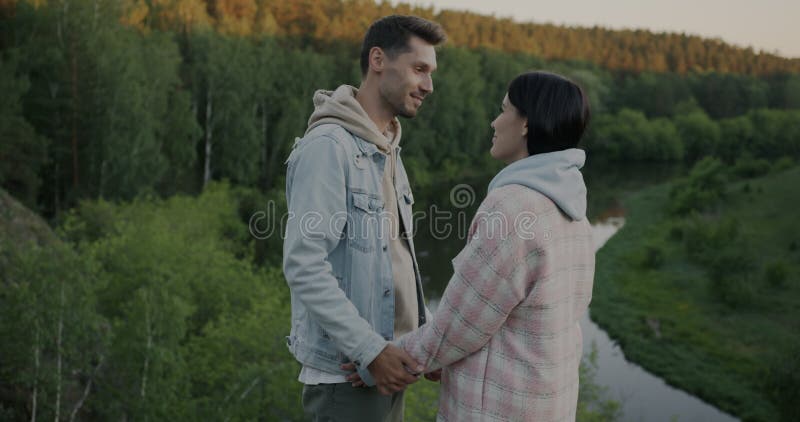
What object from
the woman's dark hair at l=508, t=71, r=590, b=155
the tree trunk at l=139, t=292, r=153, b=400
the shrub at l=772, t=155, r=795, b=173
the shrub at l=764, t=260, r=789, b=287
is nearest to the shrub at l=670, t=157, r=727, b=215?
the shrub at l=772, t=155, r=795, b=173

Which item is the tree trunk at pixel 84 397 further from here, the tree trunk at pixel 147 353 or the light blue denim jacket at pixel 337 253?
the light blue denim jacket at pixel 337 253

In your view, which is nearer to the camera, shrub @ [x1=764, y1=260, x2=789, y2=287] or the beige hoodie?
the beige hoodie

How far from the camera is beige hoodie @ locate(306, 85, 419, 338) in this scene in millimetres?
2209

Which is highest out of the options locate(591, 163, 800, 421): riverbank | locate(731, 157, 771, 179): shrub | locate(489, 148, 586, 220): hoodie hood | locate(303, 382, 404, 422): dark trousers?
locate(489, 148, 586, 220): hoodie hood

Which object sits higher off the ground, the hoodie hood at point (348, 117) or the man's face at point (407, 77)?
the man's face at point (407, 77)

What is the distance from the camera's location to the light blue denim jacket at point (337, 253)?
203 cm

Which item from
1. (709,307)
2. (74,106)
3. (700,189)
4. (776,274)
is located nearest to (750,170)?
(700,189)

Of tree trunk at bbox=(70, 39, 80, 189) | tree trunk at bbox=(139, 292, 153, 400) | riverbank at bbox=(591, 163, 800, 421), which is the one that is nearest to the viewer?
tree trunk at bbox=(139, 292, 153, 400)

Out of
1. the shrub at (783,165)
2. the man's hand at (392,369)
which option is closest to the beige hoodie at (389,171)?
the man's hand at (392,369)

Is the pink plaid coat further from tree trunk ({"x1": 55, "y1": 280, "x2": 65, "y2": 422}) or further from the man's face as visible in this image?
tree trunk ({"x1": 55, "y1": 280, "x2": 65, "y2": 422})

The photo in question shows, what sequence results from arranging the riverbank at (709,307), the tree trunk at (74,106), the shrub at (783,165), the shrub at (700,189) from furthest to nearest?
the shrub at (783,165) < the shrub at (700,189) < the tree trunk at (74,106) < the riverbank at (709,307)

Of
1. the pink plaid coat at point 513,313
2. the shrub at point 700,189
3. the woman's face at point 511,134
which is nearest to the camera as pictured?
the pink plaid coat at point 513,313

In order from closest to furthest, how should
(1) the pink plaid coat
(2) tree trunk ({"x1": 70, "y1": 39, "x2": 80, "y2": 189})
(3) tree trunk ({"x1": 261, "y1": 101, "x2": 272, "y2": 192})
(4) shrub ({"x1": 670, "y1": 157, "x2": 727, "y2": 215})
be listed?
1. (1) the pink plaid coat
2. (2) tree trunk ({"x1": 70, "y1": 39, "x2": 80, "y2": 189})
3. (3) tree trunk ({"x1": 261, "y1": 101, "x2": 272, "y2": 192})
4. (4) shrub ({"x1": 670, "y1": 157, "x2": 727, "y2": 215})

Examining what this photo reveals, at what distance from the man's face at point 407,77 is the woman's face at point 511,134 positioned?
13.6 inches
